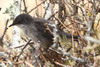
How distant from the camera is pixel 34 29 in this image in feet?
7.49

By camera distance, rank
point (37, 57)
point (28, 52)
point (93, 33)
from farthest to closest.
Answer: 1. point (28, 52)
2. point (37, 57)
3. point (93, 33)

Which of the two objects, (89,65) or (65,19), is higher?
(65,19)

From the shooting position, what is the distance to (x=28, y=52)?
6.26 ft

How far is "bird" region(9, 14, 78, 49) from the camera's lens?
216 centimetres

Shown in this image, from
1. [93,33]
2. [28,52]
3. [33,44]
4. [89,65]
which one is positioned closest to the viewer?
[89,65]

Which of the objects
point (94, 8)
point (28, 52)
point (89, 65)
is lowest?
point (89, 65)

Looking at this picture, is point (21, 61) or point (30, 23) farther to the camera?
point (30, 23)

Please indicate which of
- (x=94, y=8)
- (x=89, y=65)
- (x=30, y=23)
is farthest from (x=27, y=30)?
(x=89, y=65)

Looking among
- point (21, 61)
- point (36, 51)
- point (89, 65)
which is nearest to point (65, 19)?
point (36, 51)

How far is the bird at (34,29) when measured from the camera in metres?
2.16

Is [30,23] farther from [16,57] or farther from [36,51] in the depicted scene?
[16,57]

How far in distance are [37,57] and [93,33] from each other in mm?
441

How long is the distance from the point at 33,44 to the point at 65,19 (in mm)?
311

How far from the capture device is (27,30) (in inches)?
90.6
